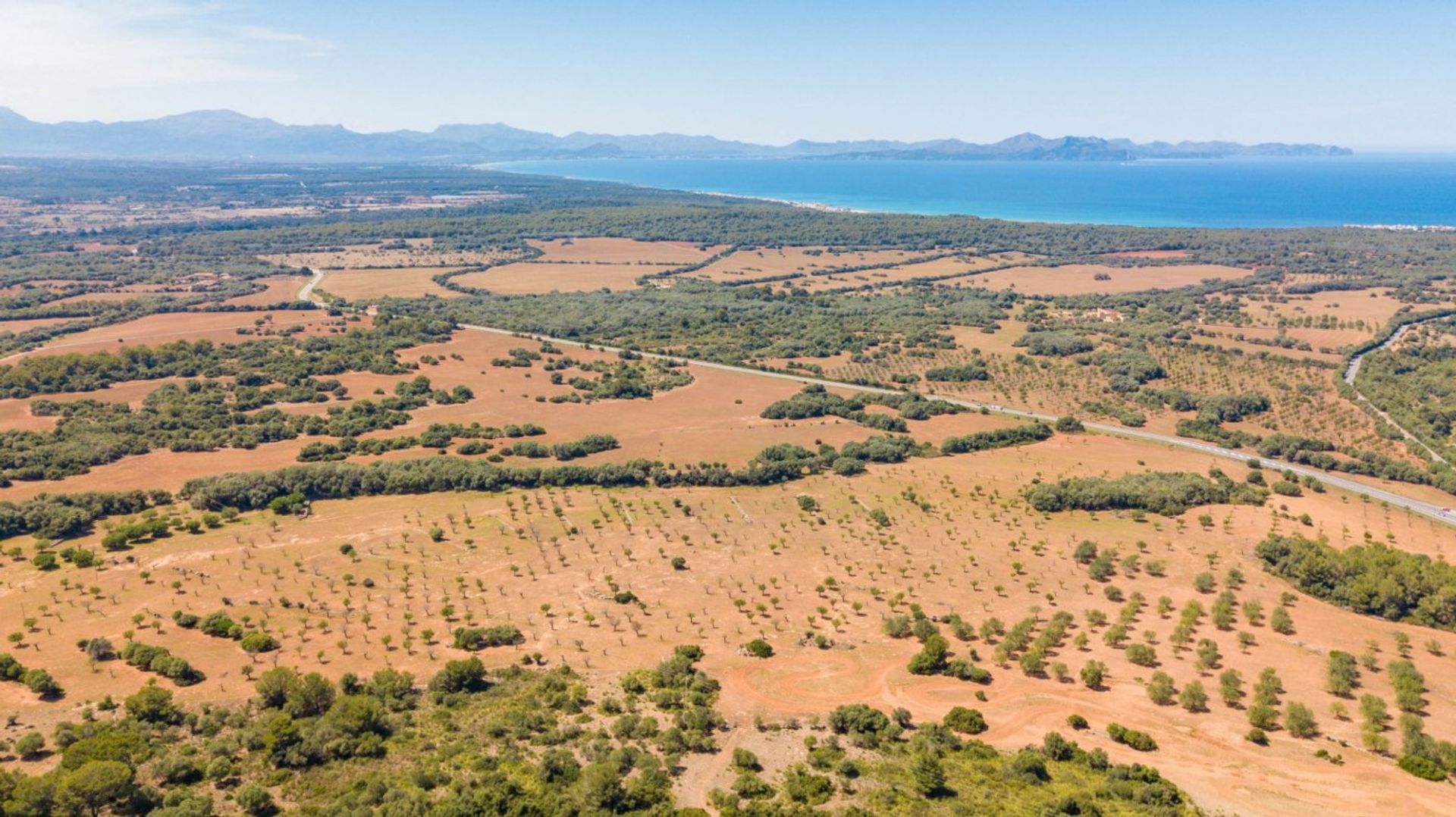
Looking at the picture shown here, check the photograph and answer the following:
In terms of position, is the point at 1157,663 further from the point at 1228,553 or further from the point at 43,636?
the point at 43,636

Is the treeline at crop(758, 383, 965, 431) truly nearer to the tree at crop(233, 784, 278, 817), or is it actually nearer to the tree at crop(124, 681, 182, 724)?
the tree at crop(124, 681, 182, 724)

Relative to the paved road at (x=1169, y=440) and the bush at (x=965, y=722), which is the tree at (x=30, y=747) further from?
the paved road at (x=1169, y=440)

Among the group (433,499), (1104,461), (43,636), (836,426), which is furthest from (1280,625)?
(43,636)

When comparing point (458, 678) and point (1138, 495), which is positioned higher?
point (1138, 495)

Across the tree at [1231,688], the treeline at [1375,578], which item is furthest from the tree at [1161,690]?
the treeline at [1375,578]

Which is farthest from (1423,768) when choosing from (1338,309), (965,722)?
(1338,309)

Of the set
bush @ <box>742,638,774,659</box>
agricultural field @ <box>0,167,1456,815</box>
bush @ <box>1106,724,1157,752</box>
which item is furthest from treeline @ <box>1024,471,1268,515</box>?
bush @ <box>742,638,774,659</box>

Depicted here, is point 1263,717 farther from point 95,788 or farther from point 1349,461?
point 1349,461
